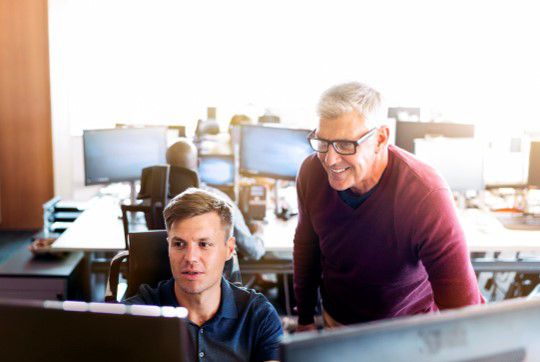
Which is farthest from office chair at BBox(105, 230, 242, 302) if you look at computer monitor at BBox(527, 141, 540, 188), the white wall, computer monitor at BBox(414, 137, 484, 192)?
the white wall

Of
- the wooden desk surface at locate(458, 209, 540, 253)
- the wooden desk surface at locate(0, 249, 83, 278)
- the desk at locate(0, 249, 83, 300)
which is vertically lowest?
the desk at locate(0, 249, 83, 300)

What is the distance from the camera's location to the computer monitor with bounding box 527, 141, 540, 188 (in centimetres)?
360

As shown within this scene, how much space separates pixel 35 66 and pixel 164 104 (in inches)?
75.6

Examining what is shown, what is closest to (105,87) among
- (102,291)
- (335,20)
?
(335,20)

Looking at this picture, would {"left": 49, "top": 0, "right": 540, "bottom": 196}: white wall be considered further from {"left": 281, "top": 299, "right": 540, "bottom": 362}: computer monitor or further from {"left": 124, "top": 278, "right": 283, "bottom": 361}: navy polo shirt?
{"left": 281, "top": 299, "right": 540, "bottom": 362}: computer monitor

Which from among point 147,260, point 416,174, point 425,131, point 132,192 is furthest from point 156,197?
point 425,131

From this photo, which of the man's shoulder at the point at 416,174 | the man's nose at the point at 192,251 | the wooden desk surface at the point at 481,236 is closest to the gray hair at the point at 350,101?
the man's shoulder at the point at 416,174

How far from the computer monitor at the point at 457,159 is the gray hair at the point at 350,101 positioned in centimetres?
217

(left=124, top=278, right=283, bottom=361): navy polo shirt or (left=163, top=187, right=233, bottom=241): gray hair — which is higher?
(left=163, top=187, right=233, bottom=241): gray hair

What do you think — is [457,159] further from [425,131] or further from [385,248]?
[385,248]

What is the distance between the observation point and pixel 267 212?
3.76m

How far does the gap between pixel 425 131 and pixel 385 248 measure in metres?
2.50

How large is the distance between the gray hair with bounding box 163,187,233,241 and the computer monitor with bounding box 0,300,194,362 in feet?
2.66

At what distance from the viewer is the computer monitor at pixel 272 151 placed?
3650mm
